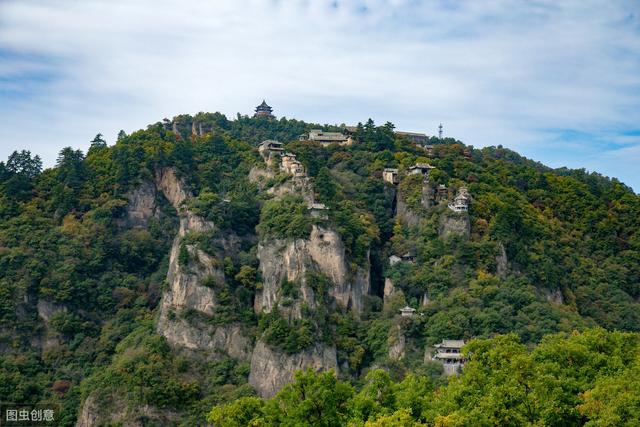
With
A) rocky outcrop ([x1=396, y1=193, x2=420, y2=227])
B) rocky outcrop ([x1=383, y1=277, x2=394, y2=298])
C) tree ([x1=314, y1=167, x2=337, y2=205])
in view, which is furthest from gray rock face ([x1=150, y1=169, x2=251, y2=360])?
rocky outcrop ([x1=396, y1=193, x2=420, y2=227])

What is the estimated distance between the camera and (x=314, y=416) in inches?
1404

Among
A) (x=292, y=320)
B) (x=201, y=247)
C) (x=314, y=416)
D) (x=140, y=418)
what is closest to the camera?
(x=314, y=416)

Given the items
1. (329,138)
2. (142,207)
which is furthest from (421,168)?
(142,207)

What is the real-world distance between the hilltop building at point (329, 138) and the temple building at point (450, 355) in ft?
88.7

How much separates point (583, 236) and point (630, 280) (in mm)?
5322

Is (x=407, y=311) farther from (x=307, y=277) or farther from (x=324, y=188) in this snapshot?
(x=324, y=188)

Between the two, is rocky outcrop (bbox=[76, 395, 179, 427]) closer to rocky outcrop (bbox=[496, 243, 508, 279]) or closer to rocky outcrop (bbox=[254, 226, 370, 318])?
rocky outcrop (bbox=[254, 226, 370, 318])

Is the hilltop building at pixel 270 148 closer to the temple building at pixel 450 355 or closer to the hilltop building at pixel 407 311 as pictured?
the hilltop building at pixel 407 311

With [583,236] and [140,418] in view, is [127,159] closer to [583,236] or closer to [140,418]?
[140,418]

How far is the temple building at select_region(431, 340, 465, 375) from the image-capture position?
51219 mm

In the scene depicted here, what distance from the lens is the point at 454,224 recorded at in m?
60.1

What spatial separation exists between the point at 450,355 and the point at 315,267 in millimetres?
11394

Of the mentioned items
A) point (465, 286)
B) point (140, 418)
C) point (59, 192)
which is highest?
point (59, 192)

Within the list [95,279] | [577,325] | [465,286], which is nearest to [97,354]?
[95,279]
